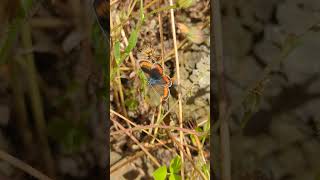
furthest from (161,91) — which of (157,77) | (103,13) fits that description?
(103,13)

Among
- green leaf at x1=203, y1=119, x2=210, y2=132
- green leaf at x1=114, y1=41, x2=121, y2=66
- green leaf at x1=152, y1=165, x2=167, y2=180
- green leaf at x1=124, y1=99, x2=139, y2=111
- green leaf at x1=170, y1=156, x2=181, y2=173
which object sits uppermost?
green leaf at x1=114, y1=41, x2=121, y2=66

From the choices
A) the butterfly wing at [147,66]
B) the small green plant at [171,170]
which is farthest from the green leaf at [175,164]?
the butterfly wing at [147,66]

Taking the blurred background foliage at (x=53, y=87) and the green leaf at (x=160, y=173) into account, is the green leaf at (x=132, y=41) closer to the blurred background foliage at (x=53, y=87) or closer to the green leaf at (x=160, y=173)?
the blurred background foliage at (x=53, y=87)

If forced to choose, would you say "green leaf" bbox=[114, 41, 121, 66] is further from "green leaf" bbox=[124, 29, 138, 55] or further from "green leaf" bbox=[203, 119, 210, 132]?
"green leaf" bbox=[203, 119, 210, 132]

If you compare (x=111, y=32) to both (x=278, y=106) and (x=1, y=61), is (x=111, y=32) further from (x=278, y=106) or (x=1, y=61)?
(x=278, y=106)

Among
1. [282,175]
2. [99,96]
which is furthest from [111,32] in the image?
[282,175]

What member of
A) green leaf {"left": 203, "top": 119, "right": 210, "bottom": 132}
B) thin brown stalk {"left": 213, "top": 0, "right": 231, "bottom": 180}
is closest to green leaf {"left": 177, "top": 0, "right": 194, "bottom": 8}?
thin brown stalk {"left": 213, "top": 0, "right": 231, "bottom": 180}

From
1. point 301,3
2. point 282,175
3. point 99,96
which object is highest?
point 301,3
